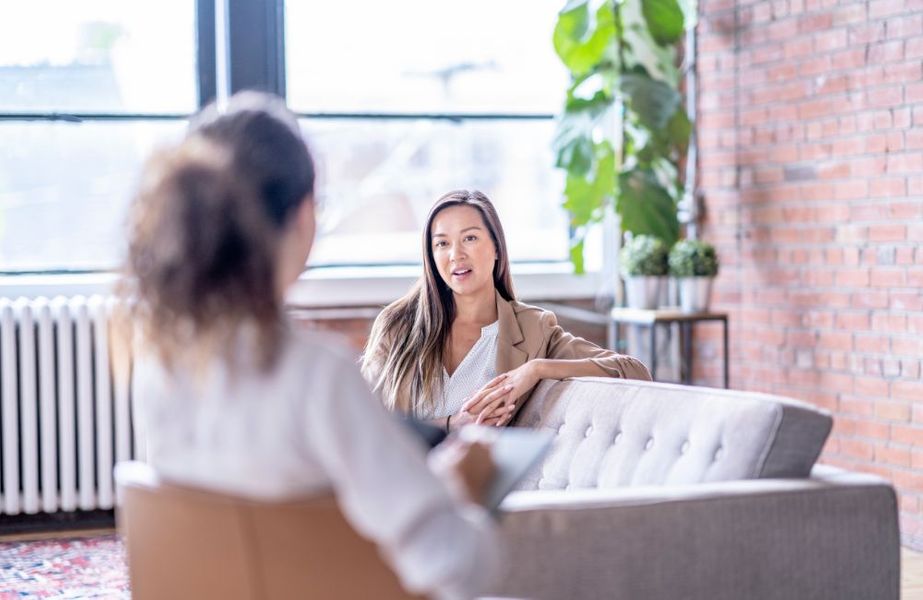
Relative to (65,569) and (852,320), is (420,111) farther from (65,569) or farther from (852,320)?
(65,569)

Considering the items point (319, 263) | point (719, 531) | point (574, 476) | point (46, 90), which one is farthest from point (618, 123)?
point (719, 531)

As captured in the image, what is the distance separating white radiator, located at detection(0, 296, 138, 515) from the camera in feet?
15.6

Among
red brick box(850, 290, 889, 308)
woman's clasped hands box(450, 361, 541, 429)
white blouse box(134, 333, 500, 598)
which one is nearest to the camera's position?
white blouse box(134, 333, 500, 598)

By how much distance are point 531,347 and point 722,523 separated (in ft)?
4.10

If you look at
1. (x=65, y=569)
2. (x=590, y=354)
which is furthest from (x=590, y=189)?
(x=65, y=569)

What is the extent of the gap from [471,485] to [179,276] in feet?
1.45

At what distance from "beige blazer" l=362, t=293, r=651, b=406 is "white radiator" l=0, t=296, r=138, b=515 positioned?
1.67 meters

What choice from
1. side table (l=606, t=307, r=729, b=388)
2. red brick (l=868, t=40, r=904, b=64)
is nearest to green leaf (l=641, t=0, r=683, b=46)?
red brick (l=868, t=40, r=904, b=64)

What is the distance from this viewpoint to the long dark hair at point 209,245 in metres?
1.36

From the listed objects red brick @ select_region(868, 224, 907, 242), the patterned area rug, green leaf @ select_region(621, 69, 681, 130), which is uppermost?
green leaf @ select_region(621, 69, 681, 130)

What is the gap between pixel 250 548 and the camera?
4.70 feet

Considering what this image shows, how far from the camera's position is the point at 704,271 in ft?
16.4

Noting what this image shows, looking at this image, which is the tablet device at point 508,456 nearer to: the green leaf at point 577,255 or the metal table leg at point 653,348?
the metal table leg at point 653,348

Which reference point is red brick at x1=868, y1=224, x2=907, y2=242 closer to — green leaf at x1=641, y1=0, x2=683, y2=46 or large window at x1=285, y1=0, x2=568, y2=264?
green leaf at x1=641, y1=0, x2=683, y2=46
